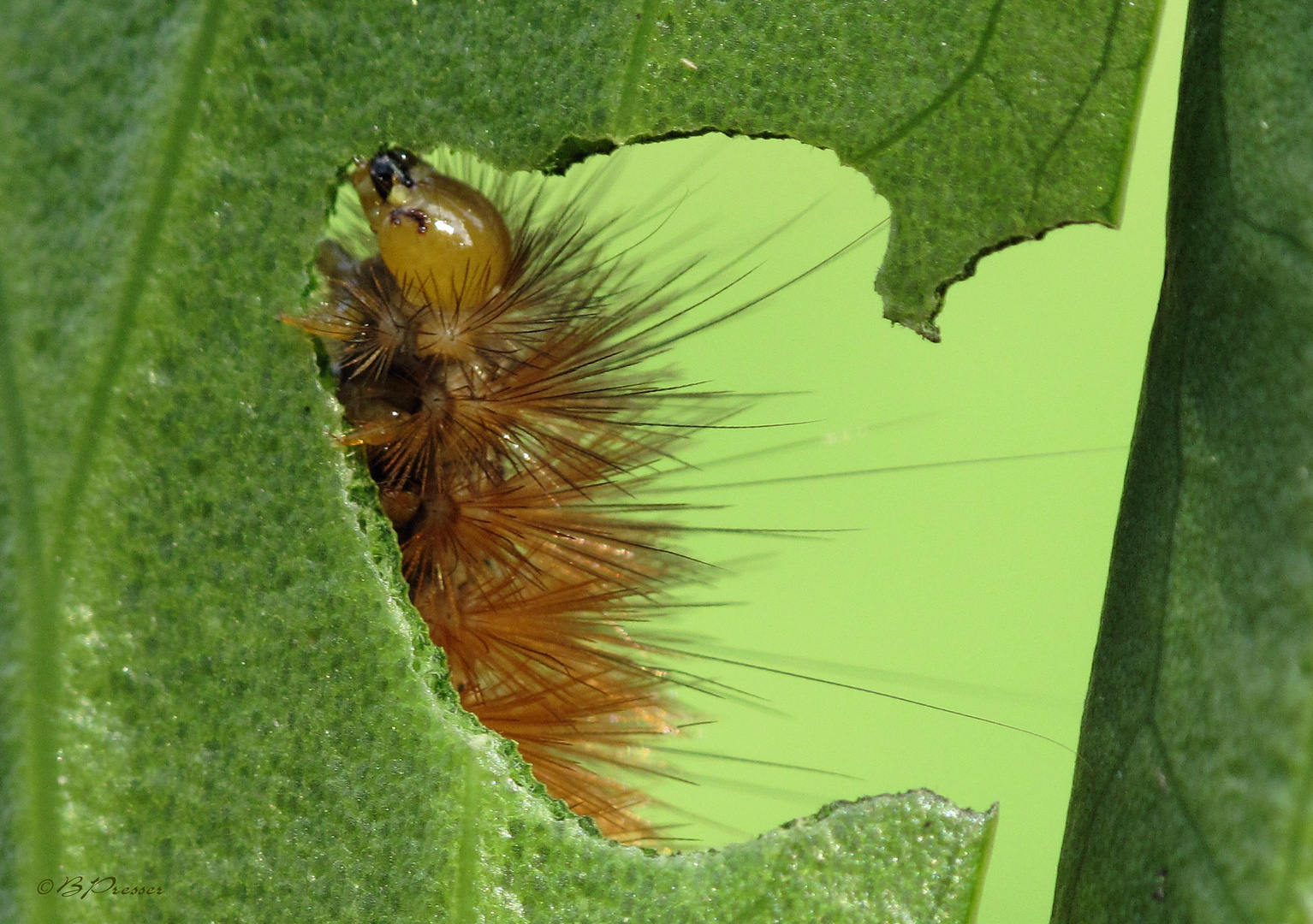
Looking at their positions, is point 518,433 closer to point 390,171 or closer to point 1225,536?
point 390,171

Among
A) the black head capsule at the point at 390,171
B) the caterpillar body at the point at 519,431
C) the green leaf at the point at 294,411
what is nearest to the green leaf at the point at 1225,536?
the green leaf at the point at 294,411

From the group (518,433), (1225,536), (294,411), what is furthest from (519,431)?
(1225,536)

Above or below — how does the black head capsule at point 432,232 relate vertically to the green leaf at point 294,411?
above

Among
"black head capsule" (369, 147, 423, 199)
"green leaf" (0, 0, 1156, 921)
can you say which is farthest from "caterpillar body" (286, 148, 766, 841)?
"green leaf" (0, 0, 1156, 921)

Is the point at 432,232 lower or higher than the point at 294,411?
higher

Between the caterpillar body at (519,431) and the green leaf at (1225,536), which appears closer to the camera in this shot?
the green leaf at (1225,536)

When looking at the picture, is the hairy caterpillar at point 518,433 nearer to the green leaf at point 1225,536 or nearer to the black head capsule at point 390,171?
the black head capsule at point 390,171

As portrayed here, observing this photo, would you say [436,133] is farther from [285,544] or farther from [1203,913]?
[1203,913]

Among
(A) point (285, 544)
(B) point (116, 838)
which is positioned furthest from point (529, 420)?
(B) point (116, 838)
